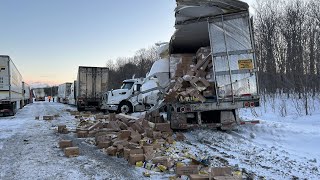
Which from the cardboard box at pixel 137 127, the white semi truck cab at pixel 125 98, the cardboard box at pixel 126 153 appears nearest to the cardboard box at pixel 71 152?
the cardboard box at pixel 126 153

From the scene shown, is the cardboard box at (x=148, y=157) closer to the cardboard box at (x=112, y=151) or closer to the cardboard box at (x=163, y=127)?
the cardboard box at (x=112, y=151)

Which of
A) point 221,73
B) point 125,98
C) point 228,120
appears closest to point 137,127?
point 228,120

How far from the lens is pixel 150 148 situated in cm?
711

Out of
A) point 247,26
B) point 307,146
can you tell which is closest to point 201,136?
point 307,146

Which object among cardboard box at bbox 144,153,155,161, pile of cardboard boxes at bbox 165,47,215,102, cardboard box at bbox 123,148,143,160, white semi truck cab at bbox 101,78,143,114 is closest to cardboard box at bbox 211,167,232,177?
cardboard box at bbox 144,153,155,161

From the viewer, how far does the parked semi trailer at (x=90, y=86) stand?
27453 mm

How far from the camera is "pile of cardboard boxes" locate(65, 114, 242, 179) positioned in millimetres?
5823

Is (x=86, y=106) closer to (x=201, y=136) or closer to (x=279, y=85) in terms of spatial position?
(x=279, y=85)

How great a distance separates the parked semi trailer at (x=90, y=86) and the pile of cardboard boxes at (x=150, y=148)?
1635 centimetres

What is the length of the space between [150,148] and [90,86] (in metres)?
21.5

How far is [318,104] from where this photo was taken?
63.1 feet

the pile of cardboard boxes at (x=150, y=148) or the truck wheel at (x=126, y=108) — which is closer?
the pile of cardboard boxes at (x=150, y=148)

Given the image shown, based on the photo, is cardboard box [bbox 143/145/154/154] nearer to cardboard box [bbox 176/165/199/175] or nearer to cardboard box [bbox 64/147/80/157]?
cardboard box [bbox 176/165/199/175]

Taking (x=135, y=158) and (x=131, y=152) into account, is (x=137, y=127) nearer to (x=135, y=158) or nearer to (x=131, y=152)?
(x=131, y=152)
